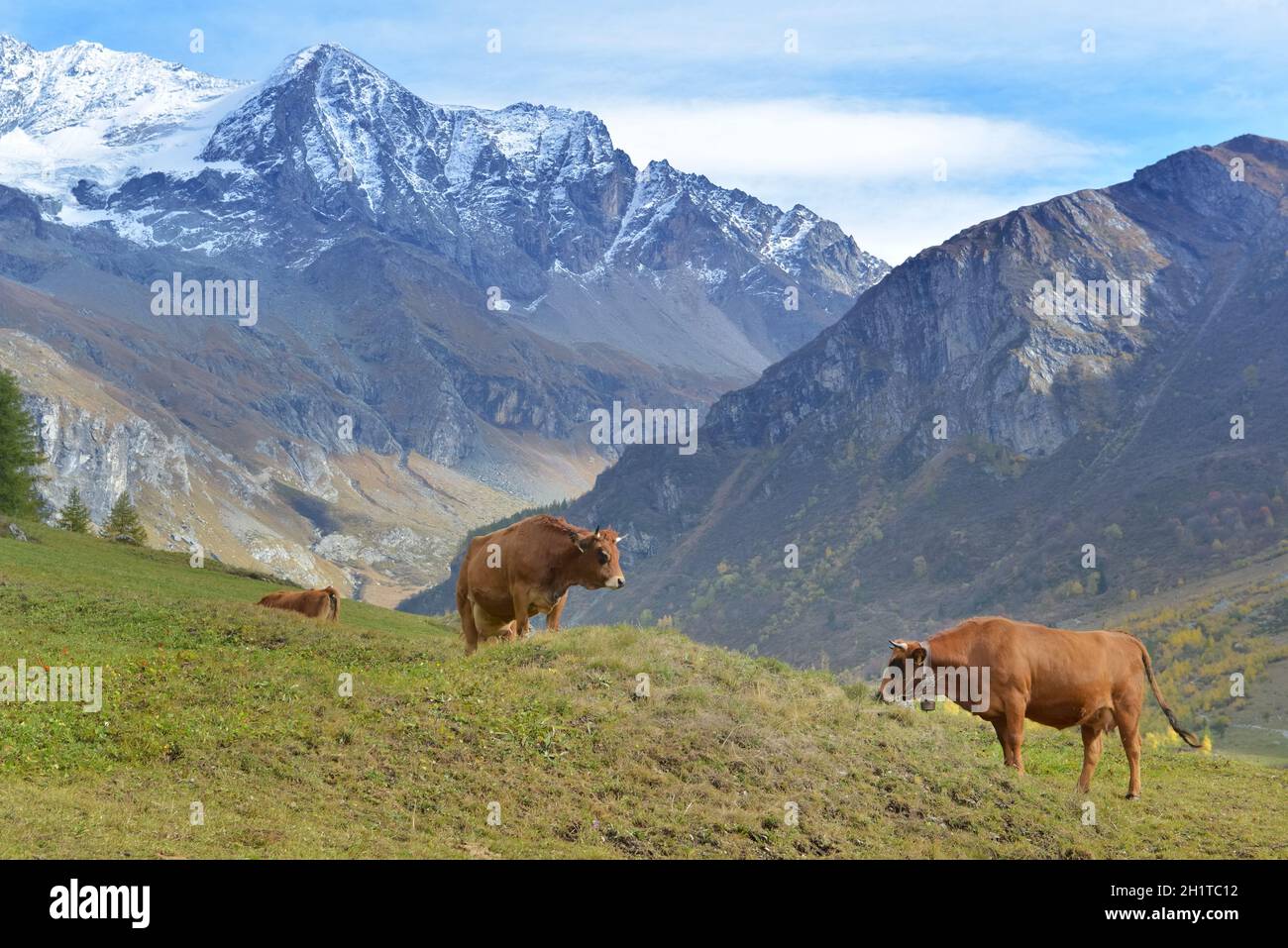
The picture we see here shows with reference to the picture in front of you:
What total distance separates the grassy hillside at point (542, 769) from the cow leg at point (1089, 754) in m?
0.51

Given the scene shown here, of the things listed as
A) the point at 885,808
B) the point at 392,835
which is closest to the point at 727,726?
the point at 885,808

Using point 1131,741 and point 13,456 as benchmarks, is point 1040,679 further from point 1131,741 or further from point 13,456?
point 13,456

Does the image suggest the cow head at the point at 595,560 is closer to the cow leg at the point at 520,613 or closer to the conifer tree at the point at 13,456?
the cow leg at the point at 520,613

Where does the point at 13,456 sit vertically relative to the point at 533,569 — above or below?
above

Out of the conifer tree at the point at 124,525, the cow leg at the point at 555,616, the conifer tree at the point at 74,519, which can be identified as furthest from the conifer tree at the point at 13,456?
the cow leg at the point at 555,616

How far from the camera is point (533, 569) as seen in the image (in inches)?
1032

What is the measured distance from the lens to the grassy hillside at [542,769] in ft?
54.0

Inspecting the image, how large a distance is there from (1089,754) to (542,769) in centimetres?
1037

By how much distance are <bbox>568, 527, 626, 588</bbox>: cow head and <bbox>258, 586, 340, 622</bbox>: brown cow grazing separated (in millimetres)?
16382

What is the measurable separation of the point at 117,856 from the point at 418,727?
261 inches

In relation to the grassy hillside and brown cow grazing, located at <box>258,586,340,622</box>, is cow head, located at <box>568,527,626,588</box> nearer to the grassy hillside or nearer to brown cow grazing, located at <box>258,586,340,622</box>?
the grassy hillside

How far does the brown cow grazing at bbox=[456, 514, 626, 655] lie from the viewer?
84.3 feet

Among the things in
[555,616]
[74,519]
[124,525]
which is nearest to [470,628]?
[555,616]

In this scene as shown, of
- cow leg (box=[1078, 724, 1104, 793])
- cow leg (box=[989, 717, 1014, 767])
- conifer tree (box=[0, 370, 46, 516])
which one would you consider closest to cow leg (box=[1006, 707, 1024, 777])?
cow leg (box=[989, 717, 1014, 767])
